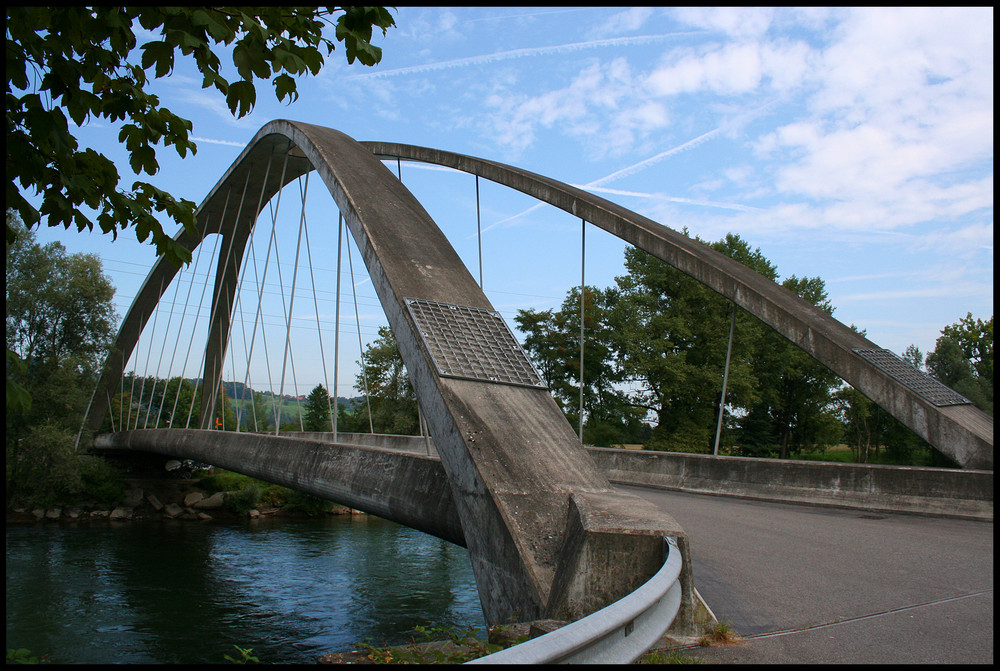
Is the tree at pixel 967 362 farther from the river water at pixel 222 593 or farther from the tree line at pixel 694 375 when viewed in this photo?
the river water at pixel 222 593

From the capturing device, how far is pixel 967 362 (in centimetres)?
3994

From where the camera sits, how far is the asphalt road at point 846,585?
332 centimetres

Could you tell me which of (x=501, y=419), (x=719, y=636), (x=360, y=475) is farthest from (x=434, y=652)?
(x=360, y=475)

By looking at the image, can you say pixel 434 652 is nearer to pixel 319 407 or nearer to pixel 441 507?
pixel 441 507

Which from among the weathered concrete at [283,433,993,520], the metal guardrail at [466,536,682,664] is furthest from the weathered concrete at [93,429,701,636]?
the weathered concrete at [283,433,993,520]

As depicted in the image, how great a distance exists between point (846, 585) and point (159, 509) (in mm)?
32507

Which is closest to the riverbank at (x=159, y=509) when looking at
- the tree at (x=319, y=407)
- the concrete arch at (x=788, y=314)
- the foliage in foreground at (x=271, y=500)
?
the foliage in foreground at (x=271, y=500)

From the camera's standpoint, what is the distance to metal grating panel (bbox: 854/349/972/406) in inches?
329

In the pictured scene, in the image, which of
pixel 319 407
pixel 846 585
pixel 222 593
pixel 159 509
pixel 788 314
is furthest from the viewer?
pixel 319 407

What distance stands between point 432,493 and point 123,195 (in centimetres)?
353

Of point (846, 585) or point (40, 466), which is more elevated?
point (846, 585)

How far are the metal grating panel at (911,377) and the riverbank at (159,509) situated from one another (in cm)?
2388

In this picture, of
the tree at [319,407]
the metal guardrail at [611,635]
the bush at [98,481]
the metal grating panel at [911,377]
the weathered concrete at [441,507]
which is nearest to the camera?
the metal guardrail at [611,635]

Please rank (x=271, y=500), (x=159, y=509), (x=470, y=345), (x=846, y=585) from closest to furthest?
(x=846, y=585) < (x=470, y=345) < (x=159, y=509) < (x=271, y=500)
